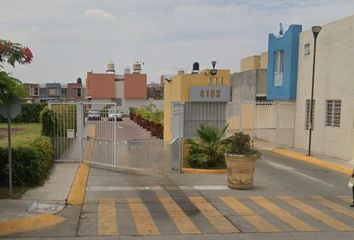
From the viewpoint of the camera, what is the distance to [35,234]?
320 inches

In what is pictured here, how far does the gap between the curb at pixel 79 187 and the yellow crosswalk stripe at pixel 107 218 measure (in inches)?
21.8

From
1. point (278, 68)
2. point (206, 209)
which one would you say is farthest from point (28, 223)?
point (278, 68)

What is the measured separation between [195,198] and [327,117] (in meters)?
12.3

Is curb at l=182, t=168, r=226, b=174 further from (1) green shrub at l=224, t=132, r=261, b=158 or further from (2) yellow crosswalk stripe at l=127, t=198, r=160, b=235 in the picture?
(2) yellow crosswalk stripe at l=127, t=198, r=160, b=235

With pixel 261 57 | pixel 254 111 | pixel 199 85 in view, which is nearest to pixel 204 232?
pixel 199 85

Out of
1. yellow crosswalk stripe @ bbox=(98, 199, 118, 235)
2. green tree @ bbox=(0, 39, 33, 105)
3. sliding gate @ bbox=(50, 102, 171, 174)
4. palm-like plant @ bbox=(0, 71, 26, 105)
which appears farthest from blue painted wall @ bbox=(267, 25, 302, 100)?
green tree @ bbox=(0, 39, 33, 105)

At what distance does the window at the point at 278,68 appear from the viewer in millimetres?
27156

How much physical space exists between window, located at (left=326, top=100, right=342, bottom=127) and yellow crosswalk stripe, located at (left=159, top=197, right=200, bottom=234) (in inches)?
471

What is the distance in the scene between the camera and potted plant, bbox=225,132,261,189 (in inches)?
502

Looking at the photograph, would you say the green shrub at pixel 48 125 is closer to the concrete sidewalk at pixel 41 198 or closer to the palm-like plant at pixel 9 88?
the concrete sidewalk at pixel 41 198

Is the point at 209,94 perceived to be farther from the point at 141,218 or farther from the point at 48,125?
the point at 141,218

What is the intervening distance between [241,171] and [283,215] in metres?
3.04

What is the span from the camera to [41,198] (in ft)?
35.2

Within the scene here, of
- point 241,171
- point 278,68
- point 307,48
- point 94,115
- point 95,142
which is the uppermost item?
point 307,48
